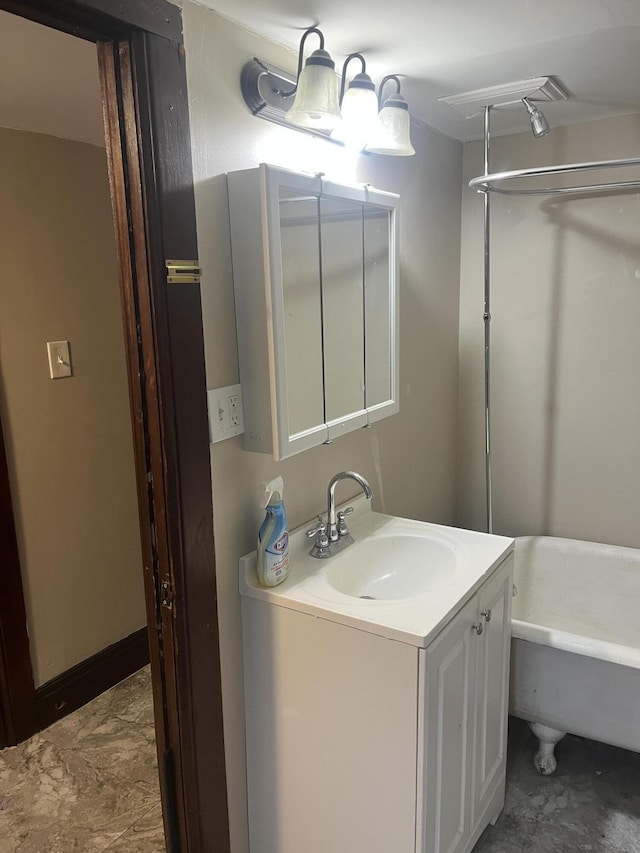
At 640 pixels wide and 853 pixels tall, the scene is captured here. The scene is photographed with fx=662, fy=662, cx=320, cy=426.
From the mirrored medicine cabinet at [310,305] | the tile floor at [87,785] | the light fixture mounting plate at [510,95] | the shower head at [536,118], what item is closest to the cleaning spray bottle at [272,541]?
the mirrored medicine cabinet at [310,305]

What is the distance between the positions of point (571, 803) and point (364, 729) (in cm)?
96

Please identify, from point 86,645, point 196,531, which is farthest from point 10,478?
point 196,531

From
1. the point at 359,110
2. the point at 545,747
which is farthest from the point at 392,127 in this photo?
the point at 545,747

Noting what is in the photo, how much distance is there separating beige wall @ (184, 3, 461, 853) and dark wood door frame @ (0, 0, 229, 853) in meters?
0.06

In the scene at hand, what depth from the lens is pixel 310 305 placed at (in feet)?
5.22

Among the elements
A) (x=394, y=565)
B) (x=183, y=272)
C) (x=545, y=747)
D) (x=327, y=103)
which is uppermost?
(x=327, y=103)

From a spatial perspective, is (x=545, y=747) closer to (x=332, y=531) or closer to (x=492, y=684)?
(x=492, y=684)

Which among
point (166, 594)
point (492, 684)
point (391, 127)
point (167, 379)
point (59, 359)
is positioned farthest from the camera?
point (59, 359)

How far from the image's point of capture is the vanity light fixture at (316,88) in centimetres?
142

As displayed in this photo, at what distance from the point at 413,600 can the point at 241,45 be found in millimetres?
1272

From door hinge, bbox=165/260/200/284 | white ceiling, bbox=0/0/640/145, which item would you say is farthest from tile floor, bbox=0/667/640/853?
white ceiling, bbox=0/0/640/145

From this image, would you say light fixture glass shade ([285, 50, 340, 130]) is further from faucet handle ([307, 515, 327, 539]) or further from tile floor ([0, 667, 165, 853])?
tile floor ([0, 667, 165, 853])

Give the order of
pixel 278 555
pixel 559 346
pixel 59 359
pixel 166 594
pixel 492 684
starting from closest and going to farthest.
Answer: pixel 166 594 < pixel 278 555 < pixel 492 684 < pixel 59 359 < pixel 559 346

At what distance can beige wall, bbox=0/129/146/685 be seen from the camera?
2.16m
